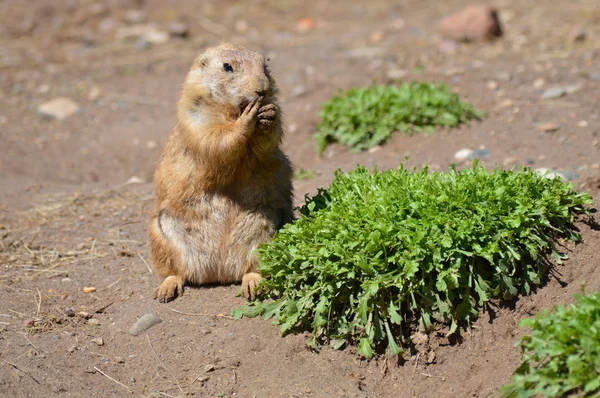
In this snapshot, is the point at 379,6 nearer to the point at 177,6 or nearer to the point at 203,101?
the point at 177,6

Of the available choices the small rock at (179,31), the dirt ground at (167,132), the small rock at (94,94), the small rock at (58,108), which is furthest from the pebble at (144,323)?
the small rock at (179,31)

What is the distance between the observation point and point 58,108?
10.1 meters

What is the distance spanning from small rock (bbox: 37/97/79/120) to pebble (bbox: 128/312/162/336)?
5.73 meters

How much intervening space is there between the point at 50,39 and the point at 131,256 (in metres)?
7.85

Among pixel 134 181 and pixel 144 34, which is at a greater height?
pixel 144 34

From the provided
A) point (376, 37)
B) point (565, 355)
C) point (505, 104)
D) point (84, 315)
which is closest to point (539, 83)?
point (505, 104)

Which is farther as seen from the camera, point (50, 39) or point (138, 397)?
point (50, 39)

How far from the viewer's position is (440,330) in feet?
15.0

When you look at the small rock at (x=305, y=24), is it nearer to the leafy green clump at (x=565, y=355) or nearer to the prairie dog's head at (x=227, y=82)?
the prairie dog's head at (x=227, y=82)

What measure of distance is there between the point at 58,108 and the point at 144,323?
6.01 metres

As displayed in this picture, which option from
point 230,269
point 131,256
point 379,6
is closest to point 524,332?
point 230,269

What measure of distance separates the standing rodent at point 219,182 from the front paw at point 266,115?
41 millimetres

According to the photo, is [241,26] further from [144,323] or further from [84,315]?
[144,323]

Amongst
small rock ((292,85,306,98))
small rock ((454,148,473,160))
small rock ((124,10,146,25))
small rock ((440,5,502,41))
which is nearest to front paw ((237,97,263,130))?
small rock ((454,148,473,160))
